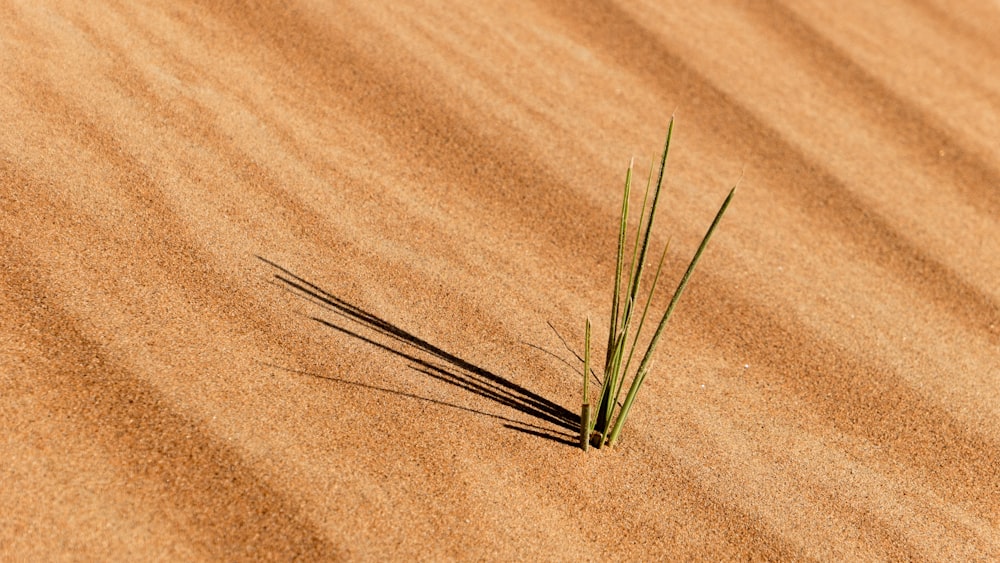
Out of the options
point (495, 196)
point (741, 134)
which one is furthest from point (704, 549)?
point (741, 134)

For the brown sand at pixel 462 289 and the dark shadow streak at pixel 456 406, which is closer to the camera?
the brown sand at pixel 462 289

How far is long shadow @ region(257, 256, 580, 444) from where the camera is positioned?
1.80m

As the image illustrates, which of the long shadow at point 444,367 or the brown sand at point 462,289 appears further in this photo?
the long shadow at point 444,367

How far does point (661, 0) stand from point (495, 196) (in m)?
1.36

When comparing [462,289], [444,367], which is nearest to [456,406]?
[444,367]

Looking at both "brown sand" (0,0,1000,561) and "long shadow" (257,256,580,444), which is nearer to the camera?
"brown sand" (0,0,1000,561)

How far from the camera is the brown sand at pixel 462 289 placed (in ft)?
5.11

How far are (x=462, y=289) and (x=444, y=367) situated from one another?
264 millimetres

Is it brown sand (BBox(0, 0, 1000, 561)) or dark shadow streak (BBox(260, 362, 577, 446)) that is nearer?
brown sand (BBox(0, 0, 1000, 561))

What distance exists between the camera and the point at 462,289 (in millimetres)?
2055

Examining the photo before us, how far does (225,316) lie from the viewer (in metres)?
1.82

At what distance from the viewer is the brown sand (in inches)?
61.3

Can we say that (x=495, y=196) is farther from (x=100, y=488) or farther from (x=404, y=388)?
(x=100, y=488)

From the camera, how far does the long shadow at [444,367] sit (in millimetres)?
1800
